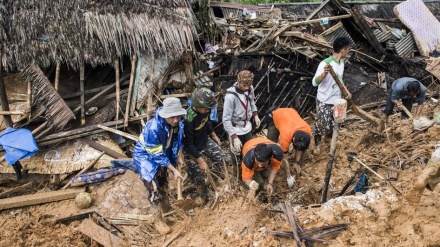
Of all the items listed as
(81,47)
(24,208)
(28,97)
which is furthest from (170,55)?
(24,208)

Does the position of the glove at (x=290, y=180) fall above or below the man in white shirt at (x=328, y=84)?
below

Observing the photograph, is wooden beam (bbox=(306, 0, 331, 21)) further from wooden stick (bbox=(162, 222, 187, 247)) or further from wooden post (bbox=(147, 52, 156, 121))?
wooden stick (bbox=(162, 222, 187, 247))

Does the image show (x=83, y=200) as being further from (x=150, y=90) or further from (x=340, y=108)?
(x=340, y=108)

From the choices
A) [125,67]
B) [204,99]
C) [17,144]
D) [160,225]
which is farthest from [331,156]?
[17,144]

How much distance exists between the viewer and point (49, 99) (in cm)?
649

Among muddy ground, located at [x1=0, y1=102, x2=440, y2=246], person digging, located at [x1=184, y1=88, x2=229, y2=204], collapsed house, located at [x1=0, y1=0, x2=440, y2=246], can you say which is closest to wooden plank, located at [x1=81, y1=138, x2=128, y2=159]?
collapsed house, located at [x1=0, y1=0, x2=440, y2=246]

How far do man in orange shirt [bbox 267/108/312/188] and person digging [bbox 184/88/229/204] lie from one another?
0.90 metres

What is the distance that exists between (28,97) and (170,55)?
103 inches

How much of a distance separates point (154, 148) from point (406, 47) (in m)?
7.95

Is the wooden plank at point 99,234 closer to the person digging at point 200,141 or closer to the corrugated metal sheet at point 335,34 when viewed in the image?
the person digging at point 200,141

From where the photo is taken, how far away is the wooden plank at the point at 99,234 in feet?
16.2

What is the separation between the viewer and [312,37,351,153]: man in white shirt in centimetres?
558

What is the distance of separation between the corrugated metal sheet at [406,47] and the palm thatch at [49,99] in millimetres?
7927

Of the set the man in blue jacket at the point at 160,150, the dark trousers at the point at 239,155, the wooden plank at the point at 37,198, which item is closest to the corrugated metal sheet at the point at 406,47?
the dark trousers at the point at 239,155
